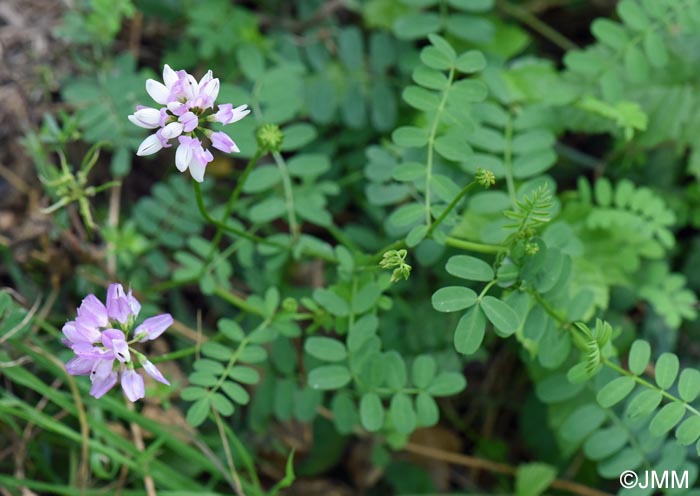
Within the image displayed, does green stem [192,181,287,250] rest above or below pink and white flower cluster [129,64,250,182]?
below

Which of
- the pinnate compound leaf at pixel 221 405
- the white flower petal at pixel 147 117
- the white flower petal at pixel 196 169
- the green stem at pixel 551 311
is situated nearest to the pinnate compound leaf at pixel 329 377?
the pinnate compound leaf at pixel 221 405

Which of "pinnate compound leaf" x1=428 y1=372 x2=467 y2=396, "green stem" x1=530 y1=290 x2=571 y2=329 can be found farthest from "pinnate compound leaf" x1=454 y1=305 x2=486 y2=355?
"pinnate compound leaf" x1=428 y1=372 x2=467 y2=396

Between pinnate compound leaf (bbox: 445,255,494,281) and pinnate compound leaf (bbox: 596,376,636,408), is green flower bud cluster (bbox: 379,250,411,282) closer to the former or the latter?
pinnate compound leaf (bbox: 445,255,494,281)

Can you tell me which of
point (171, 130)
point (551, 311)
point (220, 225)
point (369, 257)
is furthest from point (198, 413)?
point (551, 311)

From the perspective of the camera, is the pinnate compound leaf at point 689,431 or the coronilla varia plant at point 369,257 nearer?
the pinnate compound leaf at point 689,431

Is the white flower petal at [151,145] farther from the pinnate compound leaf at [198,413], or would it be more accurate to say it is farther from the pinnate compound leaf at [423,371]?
the pinnate compound leaf at [423,371]

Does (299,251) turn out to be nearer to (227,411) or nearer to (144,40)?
(227,411)
